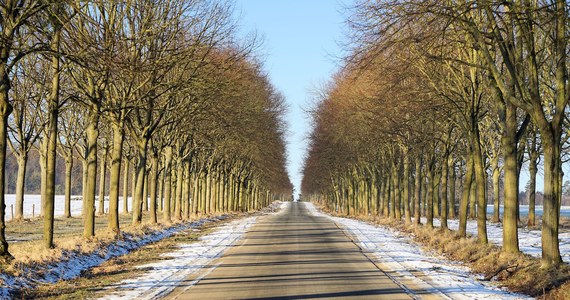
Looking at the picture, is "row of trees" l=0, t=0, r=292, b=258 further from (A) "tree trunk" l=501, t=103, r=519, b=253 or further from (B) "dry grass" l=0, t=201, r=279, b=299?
(A) "tree trunk" l=501, t=103, r=519, b=253

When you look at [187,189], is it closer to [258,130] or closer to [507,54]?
[258,130]

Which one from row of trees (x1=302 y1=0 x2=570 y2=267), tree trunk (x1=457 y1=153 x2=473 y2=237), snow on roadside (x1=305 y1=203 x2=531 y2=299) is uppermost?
row of trees (x1=302 y1=0 x2=570 y2=267)

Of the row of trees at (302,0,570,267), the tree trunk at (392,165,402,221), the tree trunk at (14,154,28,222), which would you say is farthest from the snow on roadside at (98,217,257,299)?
the tree trunk at (392,165,402,221)

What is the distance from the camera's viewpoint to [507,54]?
16000 millimetres

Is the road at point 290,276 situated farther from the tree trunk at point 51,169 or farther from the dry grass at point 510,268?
the tree trunk at point 51,169

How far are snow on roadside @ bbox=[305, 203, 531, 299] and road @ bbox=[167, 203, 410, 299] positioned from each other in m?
0.57

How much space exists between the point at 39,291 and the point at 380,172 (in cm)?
4480

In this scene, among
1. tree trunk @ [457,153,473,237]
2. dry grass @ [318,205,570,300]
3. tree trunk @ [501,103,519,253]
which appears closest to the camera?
dry grass @ [318,205,570,300]

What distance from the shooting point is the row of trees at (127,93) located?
15.5 m

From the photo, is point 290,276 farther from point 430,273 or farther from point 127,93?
point 127,93

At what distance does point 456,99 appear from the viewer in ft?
86.6

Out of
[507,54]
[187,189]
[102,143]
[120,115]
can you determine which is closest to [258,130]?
[187,189]

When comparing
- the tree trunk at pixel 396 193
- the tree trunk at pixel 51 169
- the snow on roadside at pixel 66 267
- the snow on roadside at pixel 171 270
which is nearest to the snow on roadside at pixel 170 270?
the snow on roadside at pixel 171 270

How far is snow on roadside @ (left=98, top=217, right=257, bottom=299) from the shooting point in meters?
12.7
